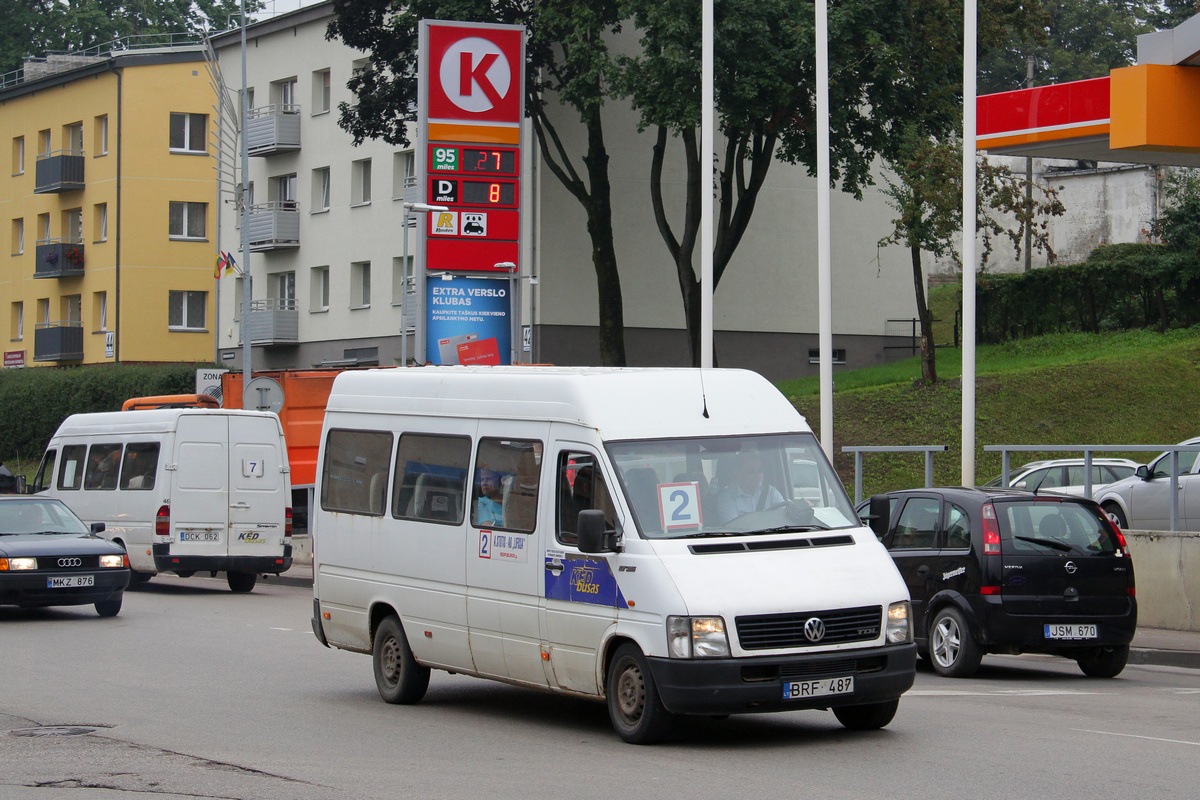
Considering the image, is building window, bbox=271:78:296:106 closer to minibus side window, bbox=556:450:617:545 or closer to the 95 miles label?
minibus side window, bbox=556:450:617:545

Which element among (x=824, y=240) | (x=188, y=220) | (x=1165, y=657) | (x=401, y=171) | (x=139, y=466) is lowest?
(x=1165, y=657)

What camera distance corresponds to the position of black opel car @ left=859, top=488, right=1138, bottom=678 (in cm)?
1288

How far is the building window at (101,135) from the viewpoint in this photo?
205 feet

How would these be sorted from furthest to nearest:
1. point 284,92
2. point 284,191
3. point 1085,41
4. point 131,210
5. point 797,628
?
1. point 1085,41
2. point 131,210
3. point 284,191
4. point 284,92
5. point 797,628

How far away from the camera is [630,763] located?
8.66m

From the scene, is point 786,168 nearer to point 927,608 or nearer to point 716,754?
point 927,608

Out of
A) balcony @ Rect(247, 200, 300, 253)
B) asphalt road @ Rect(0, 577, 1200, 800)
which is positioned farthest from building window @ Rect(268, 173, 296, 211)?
asphalt road @ Rect(0, 577, 1200, 800)

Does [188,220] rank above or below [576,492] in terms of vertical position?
above

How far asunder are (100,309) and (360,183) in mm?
16399

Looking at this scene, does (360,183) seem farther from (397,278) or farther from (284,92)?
(284,92)

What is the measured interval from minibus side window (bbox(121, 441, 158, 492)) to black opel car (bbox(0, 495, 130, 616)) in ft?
12.5

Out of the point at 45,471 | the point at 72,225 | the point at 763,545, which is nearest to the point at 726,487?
the point at 763,545

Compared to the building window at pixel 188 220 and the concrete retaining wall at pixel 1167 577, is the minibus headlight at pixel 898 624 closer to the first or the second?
the concrete retaining wall at pixel 1167 577

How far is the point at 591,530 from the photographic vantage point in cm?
917
